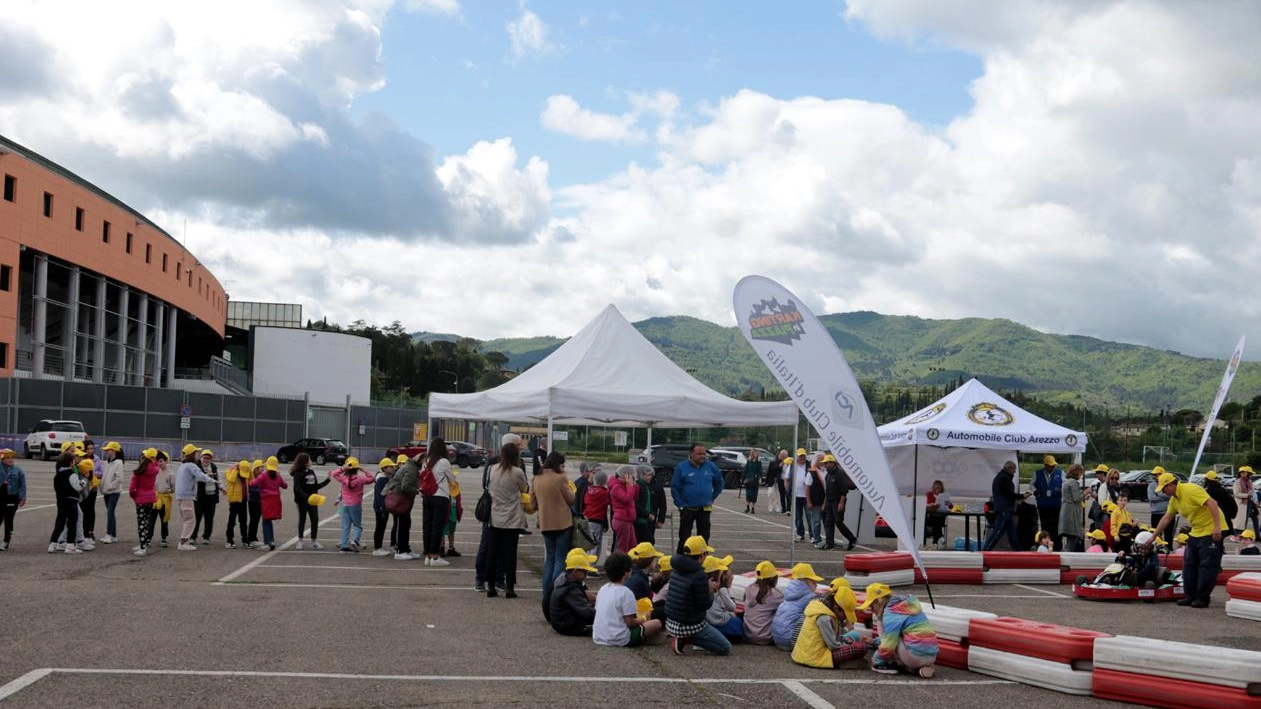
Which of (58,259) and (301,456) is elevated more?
(58,259)

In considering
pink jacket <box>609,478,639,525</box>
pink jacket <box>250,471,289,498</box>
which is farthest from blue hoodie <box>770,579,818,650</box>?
pink jacket <box>250,471,289,498</box>

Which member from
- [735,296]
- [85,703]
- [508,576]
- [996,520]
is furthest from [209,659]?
[996,520]

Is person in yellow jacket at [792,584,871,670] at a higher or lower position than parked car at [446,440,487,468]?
higher

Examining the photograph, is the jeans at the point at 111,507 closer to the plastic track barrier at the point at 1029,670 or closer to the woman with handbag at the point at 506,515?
the woman with handbag at the point at 506,515

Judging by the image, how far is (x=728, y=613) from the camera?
32.8 feet

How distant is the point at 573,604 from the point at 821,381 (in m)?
3.13

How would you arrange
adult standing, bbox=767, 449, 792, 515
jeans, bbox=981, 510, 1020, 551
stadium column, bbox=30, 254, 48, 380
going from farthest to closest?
stadium column, bbox=30, 254, 48, 380
adult standing, bbox=767, 449, 792, 515
jeans, bbox=981, 510, 1020, 551

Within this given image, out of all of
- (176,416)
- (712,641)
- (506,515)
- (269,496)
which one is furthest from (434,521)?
(176,416)

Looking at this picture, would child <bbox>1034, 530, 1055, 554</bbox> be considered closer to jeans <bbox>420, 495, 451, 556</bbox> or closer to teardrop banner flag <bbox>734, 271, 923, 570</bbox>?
teardrop banner flag <bbox>734, 271, 923, 570</bbox>

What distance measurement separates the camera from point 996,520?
60.8 ft

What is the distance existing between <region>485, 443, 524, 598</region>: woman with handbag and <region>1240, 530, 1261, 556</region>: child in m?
12.4

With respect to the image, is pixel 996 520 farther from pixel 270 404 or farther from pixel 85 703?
pixel 270 404

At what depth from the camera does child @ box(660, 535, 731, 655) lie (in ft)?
30.8

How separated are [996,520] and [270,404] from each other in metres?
46.4
